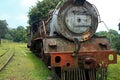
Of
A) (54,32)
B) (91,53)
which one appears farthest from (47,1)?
(91,53)

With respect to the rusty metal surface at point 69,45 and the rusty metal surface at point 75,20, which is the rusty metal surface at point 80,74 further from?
the rusty metal surface at point 75,20

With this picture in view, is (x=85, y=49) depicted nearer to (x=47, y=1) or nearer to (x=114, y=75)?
(x=114, y=75)

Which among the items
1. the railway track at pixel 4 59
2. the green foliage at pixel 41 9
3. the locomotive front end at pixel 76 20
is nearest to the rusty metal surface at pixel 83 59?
the locomotive front end at pixel 76 20

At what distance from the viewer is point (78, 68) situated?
28.9 feet

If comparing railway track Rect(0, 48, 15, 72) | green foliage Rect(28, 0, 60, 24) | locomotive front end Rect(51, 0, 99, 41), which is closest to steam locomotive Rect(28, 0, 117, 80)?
locomotive front end Rect(51, 0, 99, 41)

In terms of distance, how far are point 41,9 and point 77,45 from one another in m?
10.3

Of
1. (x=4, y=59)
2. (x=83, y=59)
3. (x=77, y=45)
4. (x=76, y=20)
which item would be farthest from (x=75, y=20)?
(x=4, y=59)

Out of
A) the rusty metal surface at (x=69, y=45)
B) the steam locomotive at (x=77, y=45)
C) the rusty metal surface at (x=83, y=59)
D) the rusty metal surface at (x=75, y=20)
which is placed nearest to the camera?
the rusty metal surface at (x=83, y=59)

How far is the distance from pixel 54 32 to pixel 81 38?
1.07 m

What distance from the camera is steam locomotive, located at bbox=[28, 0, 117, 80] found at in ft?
28.6

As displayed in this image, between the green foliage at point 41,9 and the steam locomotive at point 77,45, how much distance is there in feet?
28.3

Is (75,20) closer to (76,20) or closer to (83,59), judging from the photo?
(76,20)

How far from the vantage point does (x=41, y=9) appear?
63.8ft

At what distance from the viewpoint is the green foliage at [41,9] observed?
1900 cm
